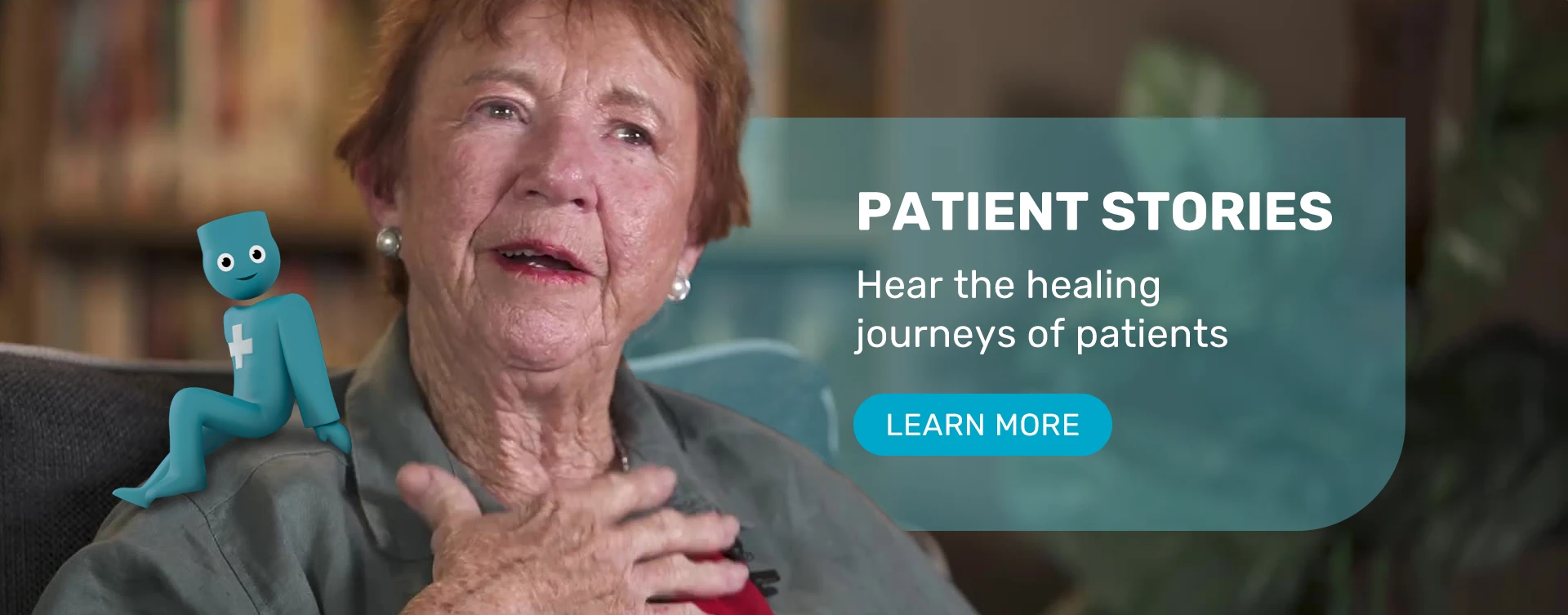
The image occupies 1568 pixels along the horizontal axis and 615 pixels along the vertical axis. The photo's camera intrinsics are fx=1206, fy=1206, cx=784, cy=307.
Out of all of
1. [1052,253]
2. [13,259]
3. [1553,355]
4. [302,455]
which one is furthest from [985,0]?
[13,259]

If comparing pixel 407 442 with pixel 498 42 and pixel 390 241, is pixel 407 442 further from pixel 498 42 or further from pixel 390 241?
pixel 498 42

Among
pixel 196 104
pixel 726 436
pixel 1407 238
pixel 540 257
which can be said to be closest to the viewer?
pixel 540 257

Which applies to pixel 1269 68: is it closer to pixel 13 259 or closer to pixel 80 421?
pixel 80 421

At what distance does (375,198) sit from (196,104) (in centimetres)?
65

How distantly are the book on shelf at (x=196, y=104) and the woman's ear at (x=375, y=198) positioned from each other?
0.50m

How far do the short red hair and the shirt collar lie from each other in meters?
0.07

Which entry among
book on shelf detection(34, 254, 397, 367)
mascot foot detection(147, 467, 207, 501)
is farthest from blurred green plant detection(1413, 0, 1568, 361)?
book on shelf detection(34, 254, 397, 367)

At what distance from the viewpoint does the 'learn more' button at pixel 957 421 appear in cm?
105

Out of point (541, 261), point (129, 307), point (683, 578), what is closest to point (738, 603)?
point (683, 578)

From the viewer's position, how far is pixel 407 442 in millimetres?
818

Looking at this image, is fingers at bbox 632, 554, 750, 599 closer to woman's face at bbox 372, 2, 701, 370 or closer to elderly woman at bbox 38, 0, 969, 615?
elderly woman at bbox 38, 0, 969, 615

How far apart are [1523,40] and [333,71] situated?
49.9 inches

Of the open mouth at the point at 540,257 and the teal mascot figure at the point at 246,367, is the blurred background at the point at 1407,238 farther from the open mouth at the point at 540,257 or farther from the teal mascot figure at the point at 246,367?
the teal mascot figure at the point at 246,367

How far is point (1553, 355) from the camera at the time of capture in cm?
117
